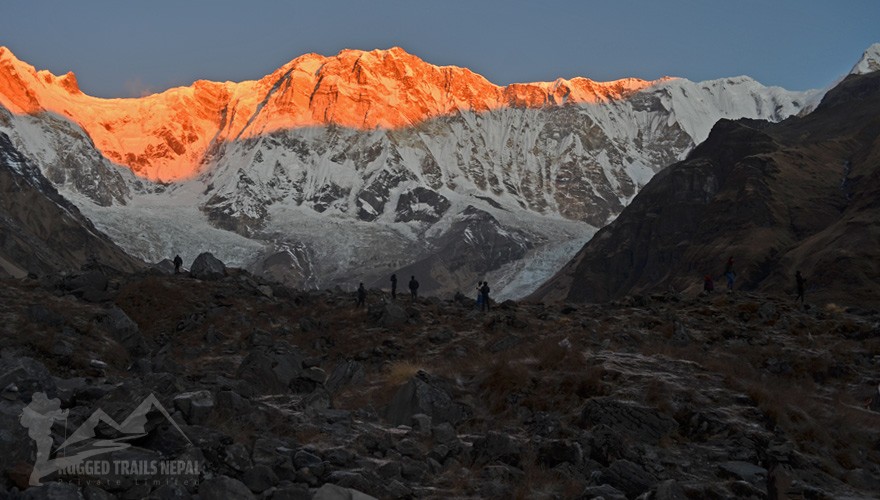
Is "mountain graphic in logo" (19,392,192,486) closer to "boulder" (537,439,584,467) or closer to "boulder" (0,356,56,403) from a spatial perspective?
"boulder" (0,356,56,403)

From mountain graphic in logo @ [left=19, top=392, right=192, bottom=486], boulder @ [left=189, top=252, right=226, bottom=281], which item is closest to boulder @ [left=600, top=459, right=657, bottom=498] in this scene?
mountain graphic in logo @ [left=19, top=392, right=192, bottom=486]

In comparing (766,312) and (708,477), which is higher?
(766,312)

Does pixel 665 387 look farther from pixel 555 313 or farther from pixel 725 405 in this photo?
pixel 555 313

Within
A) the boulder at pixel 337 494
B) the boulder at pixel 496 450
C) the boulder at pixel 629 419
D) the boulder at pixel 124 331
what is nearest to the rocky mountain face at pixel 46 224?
the boulder at pixel 124 331

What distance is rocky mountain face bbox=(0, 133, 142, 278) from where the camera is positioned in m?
119

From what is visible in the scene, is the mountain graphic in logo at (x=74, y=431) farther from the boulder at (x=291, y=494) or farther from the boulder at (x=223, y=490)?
the boulder at (x=291, y=494)

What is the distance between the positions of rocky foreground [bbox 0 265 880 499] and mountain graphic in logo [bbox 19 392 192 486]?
108mm

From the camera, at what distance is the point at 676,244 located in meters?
126

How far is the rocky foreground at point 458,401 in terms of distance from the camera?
1091 centimetres

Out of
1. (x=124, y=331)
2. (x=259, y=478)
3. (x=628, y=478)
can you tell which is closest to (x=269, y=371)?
(x=124, y=331)

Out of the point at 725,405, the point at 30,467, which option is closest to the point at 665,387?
the point at 725,405

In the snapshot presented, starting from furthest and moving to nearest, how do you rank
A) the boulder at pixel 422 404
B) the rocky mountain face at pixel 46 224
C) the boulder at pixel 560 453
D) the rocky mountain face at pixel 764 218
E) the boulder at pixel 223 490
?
the rocky mountain face at pixel 46 224 < the rocky mountain face at pixel 764 218 < the boulder at pixel 422 404 < the boulder at pixel 560 453 < the boulder at pixel 223 490

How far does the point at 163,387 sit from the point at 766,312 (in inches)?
909

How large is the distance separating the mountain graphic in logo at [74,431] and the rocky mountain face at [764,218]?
65.8m
